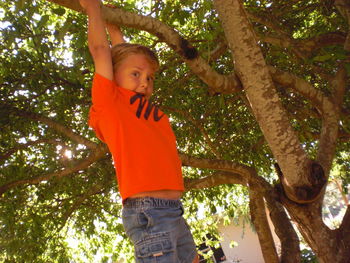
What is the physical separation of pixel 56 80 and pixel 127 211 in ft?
10.1

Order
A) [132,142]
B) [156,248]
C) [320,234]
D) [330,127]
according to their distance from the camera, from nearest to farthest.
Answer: [156,248], [132,142], [320,234], [330,127]

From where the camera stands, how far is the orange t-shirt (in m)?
2.15

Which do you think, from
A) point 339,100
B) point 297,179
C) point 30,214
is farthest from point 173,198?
point 30,214

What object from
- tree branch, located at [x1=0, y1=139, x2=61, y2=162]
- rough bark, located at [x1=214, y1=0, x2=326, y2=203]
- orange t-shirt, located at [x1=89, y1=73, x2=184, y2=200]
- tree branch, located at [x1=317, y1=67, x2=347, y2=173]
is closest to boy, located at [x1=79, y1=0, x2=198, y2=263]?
orange t-shirt, located at [x1=89, y1=73, x2=184, y2=200]

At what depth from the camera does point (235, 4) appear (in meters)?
2.88

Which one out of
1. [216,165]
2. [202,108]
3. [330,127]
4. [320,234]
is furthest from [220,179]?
[320,234]

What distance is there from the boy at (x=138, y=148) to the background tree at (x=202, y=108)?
1.18 feet

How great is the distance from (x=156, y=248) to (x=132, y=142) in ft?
1.97

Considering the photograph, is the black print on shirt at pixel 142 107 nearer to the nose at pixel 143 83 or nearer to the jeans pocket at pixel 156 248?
the nose at pixel 143 83

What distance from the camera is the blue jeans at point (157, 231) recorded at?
1.97 metres

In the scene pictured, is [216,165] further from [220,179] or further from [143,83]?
[143,83]

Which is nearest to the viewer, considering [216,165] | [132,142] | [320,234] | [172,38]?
[132,142]

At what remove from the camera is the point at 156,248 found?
6.44 feet

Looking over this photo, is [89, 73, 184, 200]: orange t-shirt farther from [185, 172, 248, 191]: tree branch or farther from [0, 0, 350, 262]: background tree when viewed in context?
[185, 172, 248, 191]: tree branch
